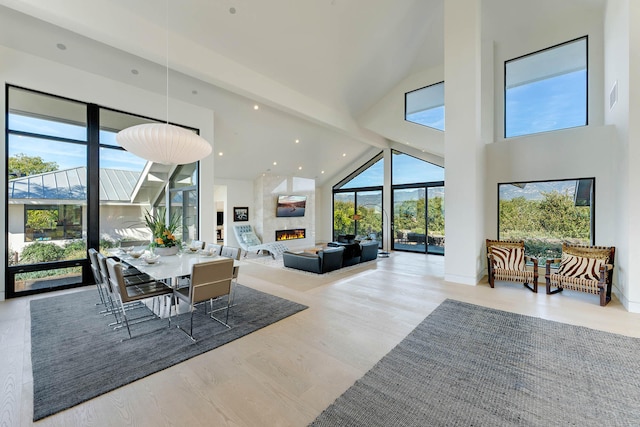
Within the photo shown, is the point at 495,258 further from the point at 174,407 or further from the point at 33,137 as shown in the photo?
the point at 33,137

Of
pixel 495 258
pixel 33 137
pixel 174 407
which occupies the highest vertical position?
pixel 33 137

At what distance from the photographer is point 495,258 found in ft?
17.2

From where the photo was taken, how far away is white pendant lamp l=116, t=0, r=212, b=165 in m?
3.46

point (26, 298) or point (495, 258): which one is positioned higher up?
point (495, 258)

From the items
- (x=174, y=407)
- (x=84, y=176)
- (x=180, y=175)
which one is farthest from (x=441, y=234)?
(x=84, y=176)

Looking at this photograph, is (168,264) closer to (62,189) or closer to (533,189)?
(62,189)

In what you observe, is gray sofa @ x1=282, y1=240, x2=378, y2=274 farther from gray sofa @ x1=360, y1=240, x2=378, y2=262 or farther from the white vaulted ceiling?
the white vaulted ceiling

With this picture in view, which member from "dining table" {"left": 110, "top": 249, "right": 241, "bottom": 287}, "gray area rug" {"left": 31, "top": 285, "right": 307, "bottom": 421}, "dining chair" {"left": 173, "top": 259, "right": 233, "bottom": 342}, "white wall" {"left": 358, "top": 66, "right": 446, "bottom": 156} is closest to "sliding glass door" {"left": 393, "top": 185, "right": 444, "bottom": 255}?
"white wall" {"left": 358, "top": 66, "right": 446, "bottom": 156}

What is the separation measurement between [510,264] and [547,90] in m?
4.11

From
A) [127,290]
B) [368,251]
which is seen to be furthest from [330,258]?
[127,290]

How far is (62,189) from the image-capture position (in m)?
4.97

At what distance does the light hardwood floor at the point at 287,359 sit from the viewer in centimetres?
198

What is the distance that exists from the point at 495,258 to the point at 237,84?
6179mm

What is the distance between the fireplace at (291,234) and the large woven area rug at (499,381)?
8429 millimetres
